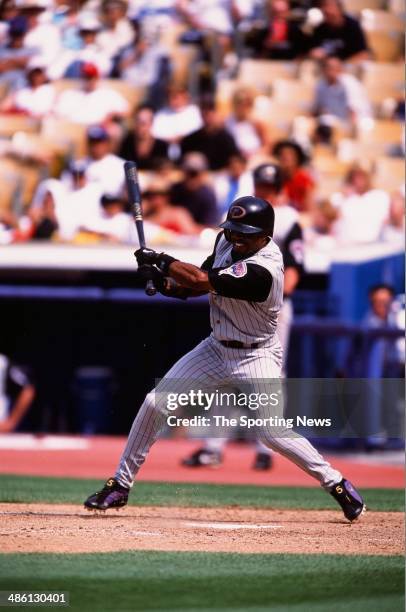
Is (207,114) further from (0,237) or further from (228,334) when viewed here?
(228,334)

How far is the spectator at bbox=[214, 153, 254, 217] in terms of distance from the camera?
952 cm

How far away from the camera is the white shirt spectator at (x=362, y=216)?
31.9 ft

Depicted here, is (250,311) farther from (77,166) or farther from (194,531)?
(77,166)

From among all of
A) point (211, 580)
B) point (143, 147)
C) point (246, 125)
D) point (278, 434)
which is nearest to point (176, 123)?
point (143, 147)

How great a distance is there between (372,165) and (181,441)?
2871 millimetres

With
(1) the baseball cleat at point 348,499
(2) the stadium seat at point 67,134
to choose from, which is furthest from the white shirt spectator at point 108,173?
(1) the baseball cleat at point 348,499

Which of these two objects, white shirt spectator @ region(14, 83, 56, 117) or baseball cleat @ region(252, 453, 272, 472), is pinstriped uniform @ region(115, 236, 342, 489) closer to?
baseball cleat @ region(252, 453, 272, 472)

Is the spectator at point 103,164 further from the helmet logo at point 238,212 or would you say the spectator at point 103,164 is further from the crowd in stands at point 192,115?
the helmet logo at point 238,212

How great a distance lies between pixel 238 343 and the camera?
5078 mm

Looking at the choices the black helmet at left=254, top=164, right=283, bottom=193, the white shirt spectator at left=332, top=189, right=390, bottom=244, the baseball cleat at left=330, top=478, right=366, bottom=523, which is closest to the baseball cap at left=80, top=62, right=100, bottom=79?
the white shirt spectator at left=332, top=189, right=390, bottom=244

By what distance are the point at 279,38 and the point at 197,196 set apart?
2459mm

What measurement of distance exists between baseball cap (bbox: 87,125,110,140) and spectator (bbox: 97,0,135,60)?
1.11 meters

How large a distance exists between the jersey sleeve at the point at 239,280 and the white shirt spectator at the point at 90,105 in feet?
19.6

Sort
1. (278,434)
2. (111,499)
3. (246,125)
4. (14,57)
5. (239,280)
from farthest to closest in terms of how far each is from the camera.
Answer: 1. (14,57)
2. (246,125)
3. (111,499)
4. (278,434)
5. (239,280)
